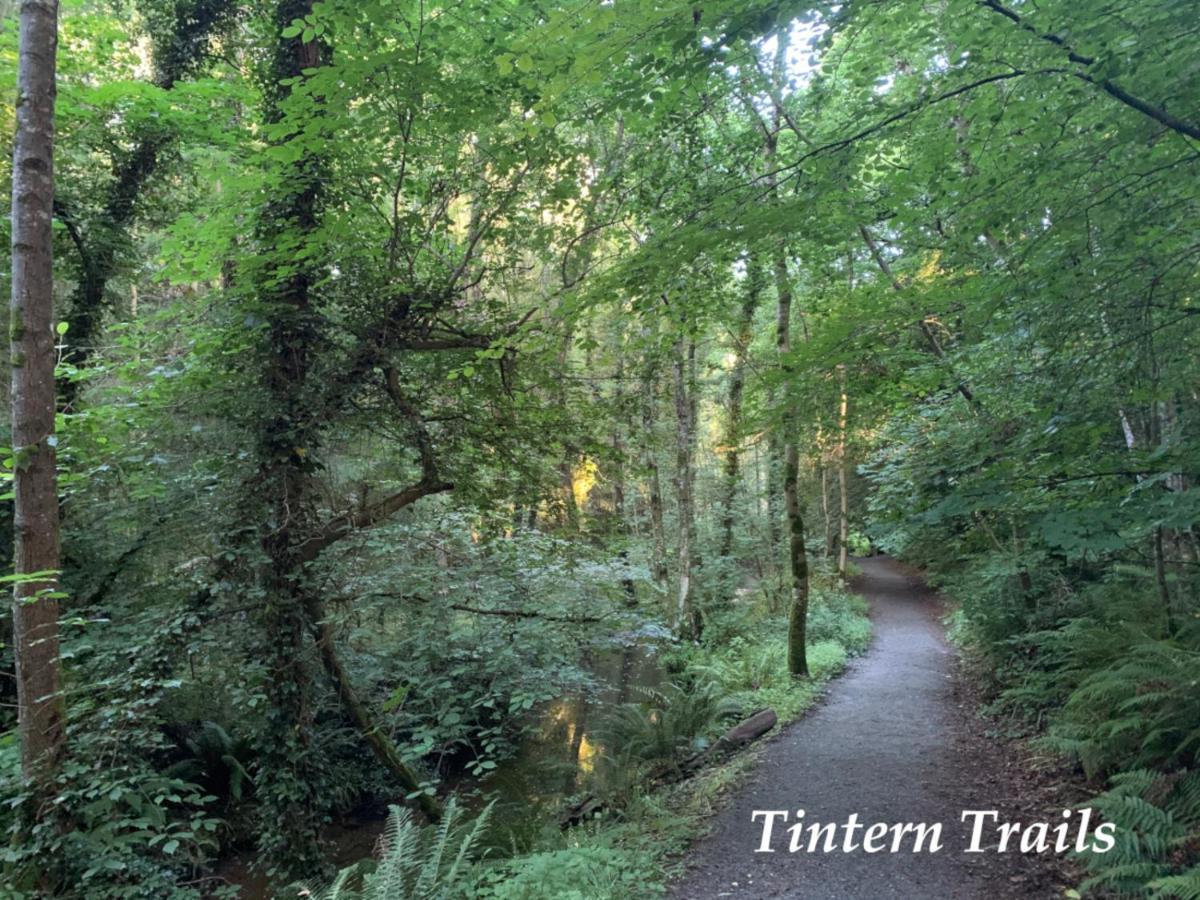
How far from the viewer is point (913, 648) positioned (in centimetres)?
1334

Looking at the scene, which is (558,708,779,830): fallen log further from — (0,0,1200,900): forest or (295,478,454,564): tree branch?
(295,478,454,564): tree branch

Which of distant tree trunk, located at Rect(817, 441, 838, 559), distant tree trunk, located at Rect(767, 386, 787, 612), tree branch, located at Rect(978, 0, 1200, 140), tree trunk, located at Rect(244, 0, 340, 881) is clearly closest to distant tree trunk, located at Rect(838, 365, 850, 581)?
distant tree trunk, located at Rect(817, 441, 838, 559)

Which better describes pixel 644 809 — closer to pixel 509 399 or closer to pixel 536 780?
pixel 536 780

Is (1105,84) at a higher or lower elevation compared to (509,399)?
higher

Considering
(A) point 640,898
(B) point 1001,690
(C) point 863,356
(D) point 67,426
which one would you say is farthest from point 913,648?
(D) point 67,426

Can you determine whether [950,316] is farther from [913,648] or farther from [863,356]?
[913,648]

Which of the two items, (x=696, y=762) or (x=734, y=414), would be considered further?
(x=734, y=414)

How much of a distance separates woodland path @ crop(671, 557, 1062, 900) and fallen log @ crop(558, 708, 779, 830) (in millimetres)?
398

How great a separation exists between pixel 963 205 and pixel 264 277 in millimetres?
6112

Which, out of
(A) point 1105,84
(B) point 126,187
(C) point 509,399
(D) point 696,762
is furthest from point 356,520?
(B) point 126,187

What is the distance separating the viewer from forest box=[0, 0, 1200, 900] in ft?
13.2

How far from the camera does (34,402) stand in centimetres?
423

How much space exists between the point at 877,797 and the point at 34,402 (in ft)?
24.8

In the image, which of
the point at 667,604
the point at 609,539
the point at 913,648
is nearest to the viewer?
the point at 609,539
